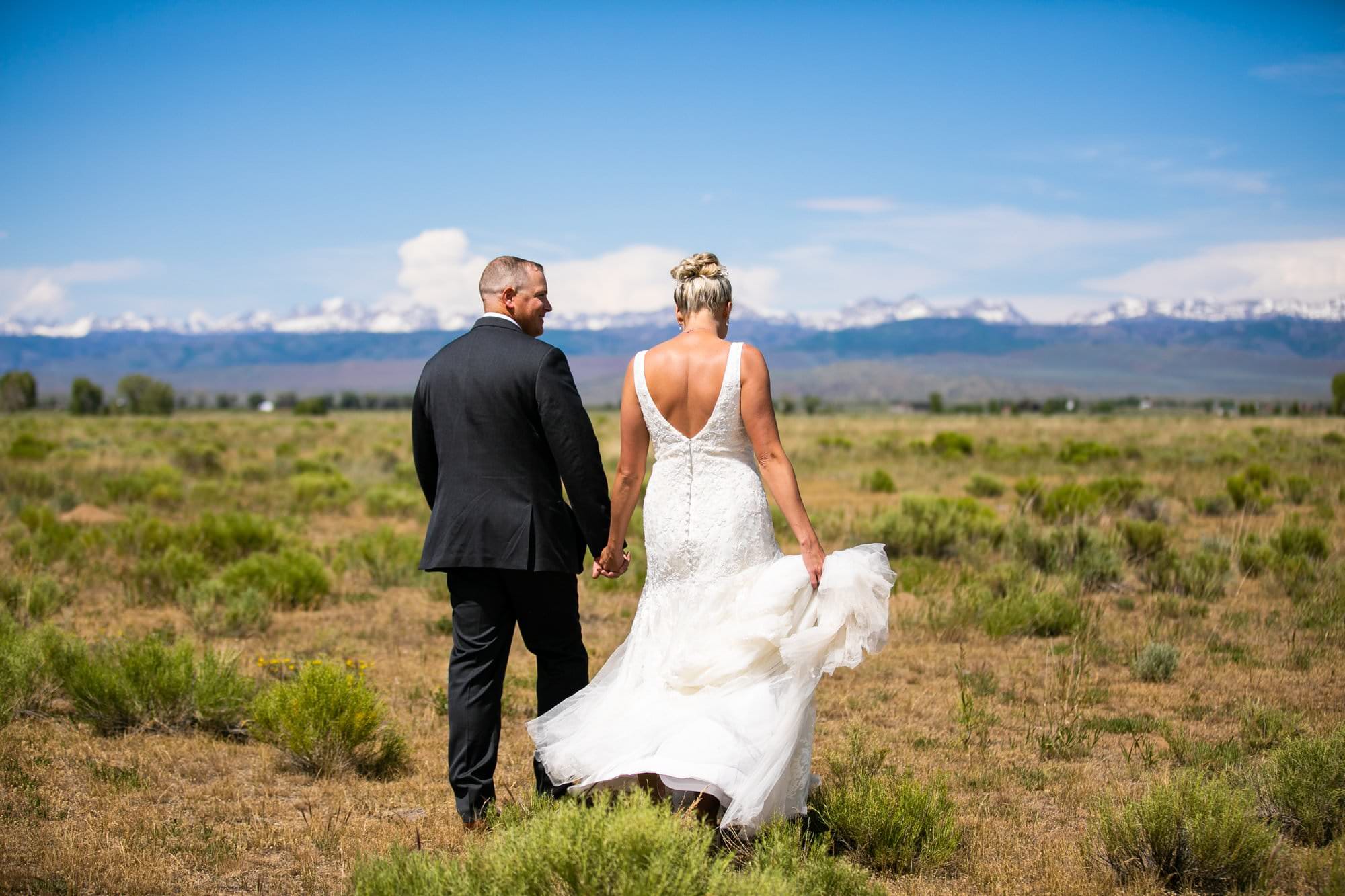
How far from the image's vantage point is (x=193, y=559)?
11031 millimetres

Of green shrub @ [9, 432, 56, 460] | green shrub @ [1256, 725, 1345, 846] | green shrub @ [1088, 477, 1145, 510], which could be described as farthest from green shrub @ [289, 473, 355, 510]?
green shrub @ [1256, 725, 1345, 846]

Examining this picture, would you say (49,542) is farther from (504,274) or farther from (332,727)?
(504,274)

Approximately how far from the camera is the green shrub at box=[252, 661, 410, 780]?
18.1ft

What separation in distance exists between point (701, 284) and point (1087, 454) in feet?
86.3

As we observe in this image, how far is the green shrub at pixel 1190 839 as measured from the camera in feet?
12.7

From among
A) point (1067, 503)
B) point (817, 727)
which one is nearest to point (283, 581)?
point (817, 727)

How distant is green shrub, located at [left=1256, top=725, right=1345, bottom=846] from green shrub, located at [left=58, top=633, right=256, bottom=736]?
205 inches

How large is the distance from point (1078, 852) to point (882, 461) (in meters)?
25.6

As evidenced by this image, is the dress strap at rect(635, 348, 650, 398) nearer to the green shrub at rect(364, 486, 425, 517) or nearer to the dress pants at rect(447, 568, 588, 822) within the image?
the dress pants at rect(447, 568, 588, 822)

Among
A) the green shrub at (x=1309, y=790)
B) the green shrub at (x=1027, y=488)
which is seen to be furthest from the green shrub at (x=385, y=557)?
the green shrub at (x=1027, y=488)

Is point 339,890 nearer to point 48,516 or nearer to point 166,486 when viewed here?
point 48,516

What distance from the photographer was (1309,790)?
4.42 meters

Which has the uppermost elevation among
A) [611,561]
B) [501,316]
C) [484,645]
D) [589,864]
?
[501,316]

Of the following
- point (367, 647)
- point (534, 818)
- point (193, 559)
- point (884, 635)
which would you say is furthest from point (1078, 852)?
point (193, 559)
